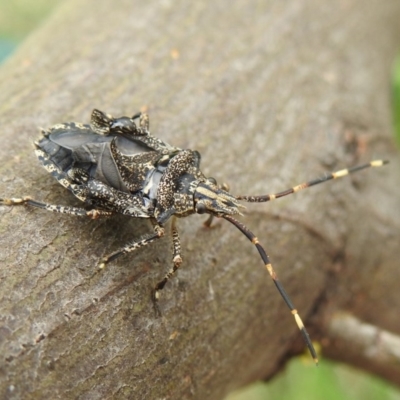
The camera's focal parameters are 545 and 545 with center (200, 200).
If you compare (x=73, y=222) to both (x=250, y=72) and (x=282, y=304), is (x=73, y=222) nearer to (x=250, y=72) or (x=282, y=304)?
(x=282, y=304)

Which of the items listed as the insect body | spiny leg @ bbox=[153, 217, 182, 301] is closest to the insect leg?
the insect body

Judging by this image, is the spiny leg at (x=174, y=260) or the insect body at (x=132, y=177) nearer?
the spiny leg at (x=174, y=260)

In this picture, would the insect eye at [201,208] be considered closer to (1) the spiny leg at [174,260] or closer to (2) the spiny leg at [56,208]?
(1) the spiny leg at [174,260]

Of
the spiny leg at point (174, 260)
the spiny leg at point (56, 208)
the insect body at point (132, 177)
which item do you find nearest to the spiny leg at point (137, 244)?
the insect body at point (132, 177)

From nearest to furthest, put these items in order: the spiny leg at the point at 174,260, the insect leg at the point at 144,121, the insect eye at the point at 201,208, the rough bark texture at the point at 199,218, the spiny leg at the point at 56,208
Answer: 1. the rough bark texture at the point at 199,218
2. the spiny leg at the point at 56,208
3. the spiny leg at the point at 174,260
4. the insect eye at the point at 201,208
5. the insect leg at the point at 144,121

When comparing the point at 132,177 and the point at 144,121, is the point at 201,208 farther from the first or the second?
the point at 144,121

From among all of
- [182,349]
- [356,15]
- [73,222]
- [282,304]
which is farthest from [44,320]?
[356,15]
